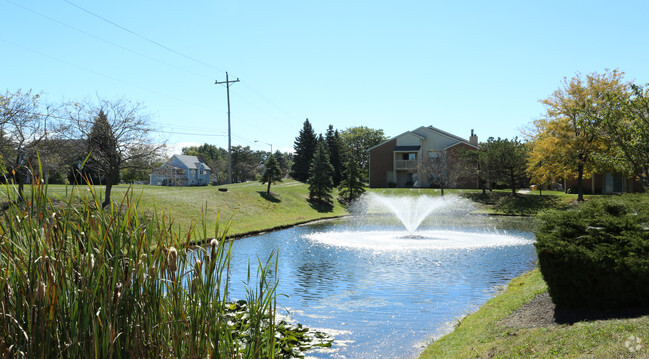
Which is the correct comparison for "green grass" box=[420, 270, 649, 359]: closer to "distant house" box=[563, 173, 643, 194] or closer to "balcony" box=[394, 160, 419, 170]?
"distant house" box=[563, 173, 643, 194]

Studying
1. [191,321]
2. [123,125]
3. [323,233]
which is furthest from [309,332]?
[123,125]

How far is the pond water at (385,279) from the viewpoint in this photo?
9.43 metres

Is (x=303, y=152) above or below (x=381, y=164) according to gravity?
above

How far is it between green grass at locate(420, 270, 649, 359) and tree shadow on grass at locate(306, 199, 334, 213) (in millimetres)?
37464

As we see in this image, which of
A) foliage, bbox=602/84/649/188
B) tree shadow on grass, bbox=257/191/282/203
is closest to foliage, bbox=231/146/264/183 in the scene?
tree shadow on grass, bbox=257/191/282/203

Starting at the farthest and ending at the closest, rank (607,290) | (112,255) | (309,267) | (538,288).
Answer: (309,267) → (538,288) → (607,290) → (112,255)

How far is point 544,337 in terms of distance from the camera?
651 centimetres

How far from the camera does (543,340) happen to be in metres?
6.41

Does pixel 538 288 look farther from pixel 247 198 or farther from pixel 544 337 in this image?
pixel 247 198

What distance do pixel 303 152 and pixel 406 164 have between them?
18552 mm

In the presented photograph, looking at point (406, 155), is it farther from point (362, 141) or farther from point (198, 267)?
point (198, 267)

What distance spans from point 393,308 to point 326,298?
1945 millimetres

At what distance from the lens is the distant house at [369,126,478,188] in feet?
204

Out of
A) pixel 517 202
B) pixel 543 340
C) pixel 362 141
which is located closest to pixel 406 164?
pixel 517 202
